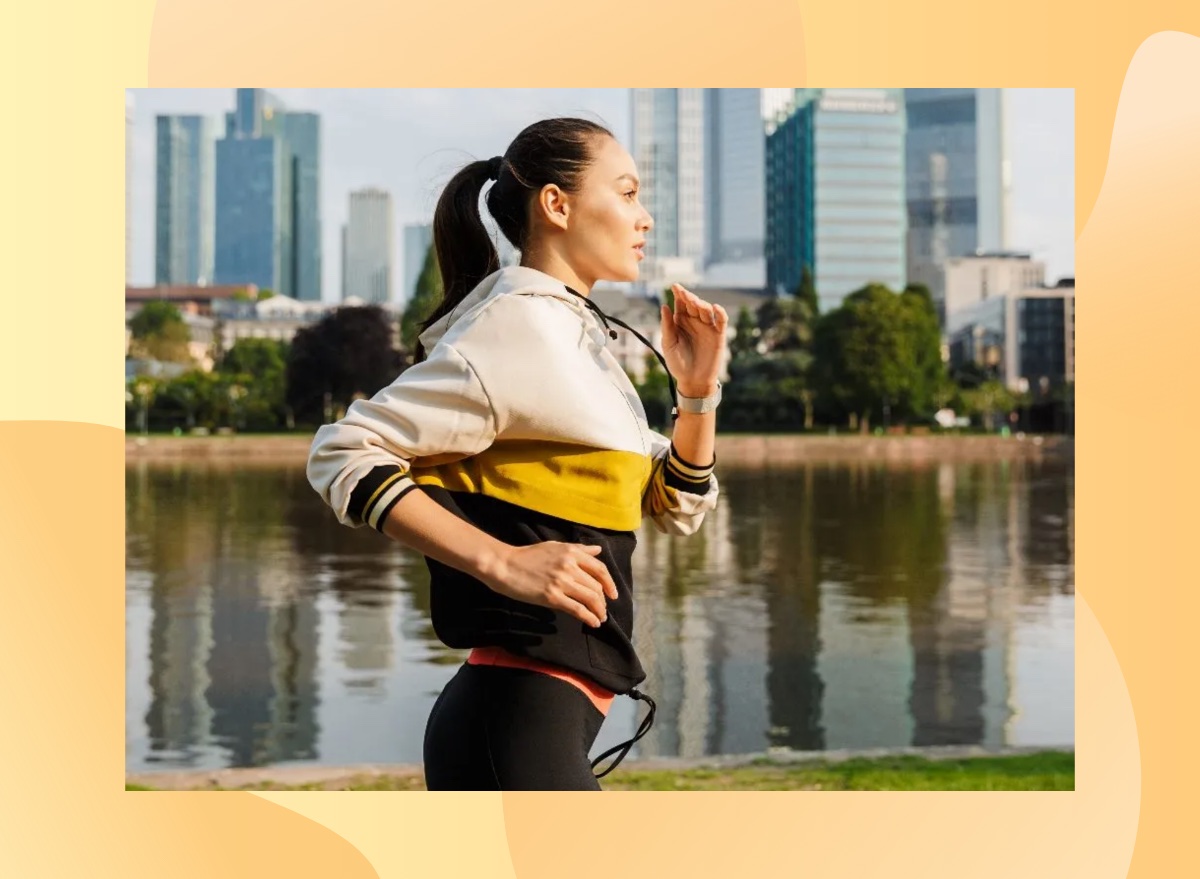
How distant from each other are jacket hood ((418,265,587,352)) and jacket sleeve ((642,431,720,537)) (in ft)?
0.84

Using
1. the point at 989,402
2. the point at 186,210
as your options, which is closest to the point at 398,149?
the point at 989,402

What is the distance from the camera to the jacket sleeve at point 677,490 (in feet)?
5.88

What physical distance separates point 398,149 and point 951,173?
5093cm

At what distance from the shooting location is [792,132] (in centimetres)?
8444

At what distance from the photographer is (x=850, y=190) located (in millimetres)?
80750

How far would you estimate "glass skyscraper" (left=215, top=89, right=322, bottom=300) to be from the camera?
63.3m

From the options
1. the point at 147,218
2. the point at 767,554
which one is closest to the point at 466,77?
the point at 767,554

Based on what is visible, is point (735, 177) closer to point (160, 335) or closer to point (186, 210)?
point (186, 210)

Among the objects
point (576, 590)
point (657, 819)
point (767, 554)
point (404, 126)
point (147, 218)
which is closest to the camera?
point (576, 590)

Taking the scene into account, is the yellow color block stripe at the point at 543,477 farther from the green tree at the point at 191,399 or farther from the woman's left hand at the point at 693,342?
the green tree at the point at 191,399

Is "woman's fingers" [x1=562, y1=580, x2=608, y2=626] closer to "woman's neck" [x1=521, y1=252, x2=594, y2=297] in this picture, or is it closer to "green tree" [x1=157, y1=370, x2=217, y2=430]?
"woman's neck" [x1=521, y1=252, x2=594, y2=297]

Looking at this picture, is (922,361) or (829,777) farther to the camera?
(922,361)

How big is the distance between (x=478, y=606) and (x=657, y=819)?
1381 mm
